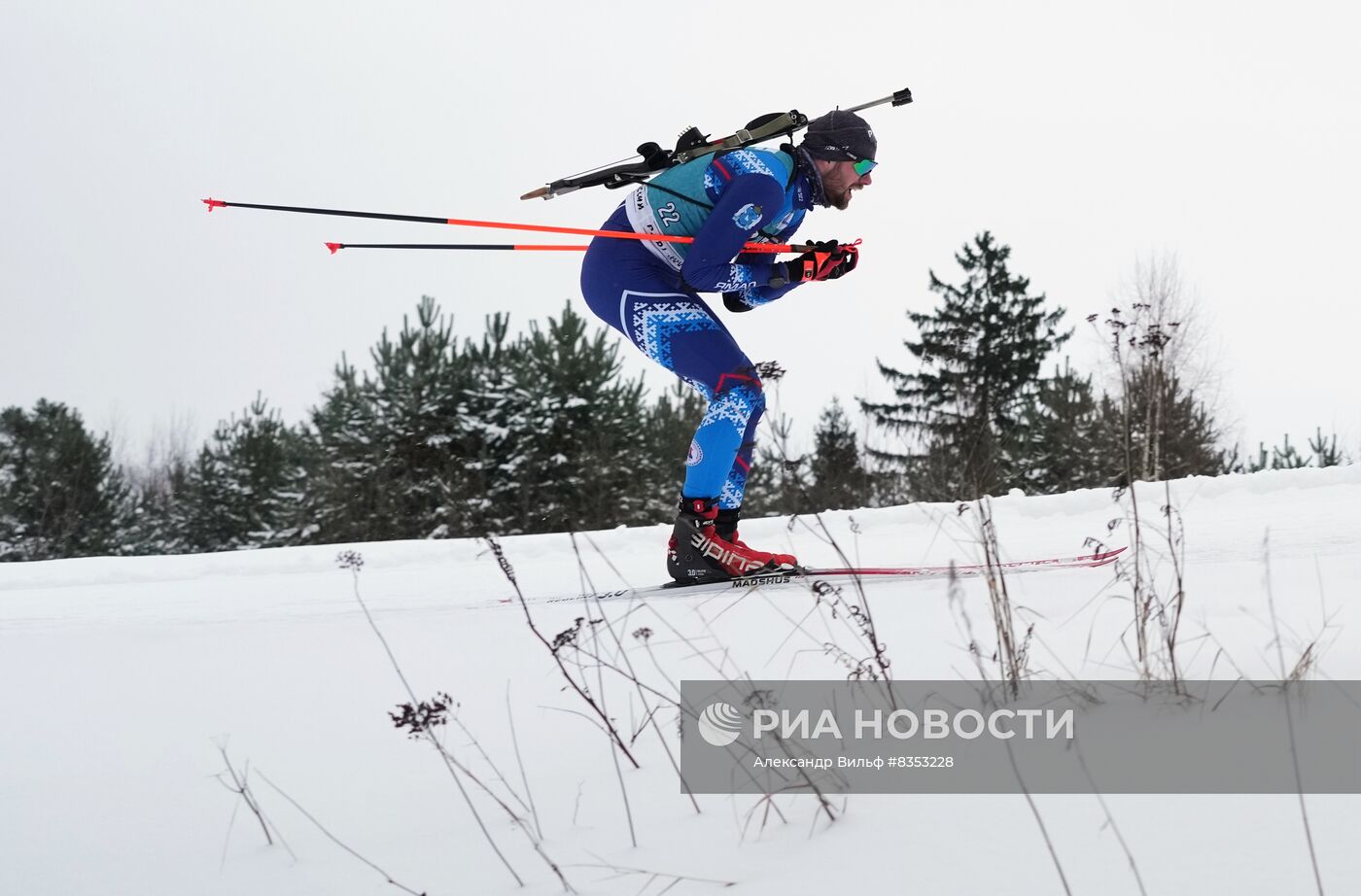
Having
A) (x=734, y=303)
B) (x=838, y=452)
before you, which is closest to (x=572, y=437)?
(x=838, y=452)

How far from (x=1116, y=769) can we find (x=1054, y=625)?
1086mm

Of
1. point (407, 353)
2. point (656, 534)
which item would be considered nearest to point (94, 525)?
point (407, 353)

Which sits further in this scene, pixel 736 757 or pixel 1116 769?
pixel 736 757

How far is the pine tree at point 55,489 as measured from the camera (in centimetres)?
2612

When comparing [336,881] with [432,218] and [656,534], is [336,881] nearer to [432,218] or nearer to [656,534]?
[432,218]

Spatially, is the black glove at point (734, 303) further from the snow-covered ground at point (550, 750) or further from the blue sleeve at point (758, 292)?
the snow-covered ground at point (550, 750)

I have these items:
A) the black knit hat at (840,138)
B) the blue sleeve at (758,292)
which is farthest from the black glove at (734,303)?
the black knit hat at (840,138)

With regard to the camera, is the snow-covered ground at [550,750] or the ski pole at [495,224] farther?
the ski pole at [495,224]

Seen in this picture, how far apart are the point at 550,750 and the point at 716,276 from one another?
2108 millimetres

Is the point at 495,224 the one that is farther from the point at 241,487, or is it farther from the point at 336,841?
the point at 241,487

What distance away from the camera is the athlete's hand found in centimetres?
385

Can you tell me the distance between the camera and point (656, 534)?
6219 mm

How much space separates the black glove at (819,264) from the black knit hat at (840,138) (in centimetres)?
35

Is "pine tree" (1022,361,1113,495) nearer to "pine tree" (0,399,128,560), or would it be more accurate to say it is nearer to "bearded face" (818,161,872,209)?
"bearded face" (818,161,872,209)
